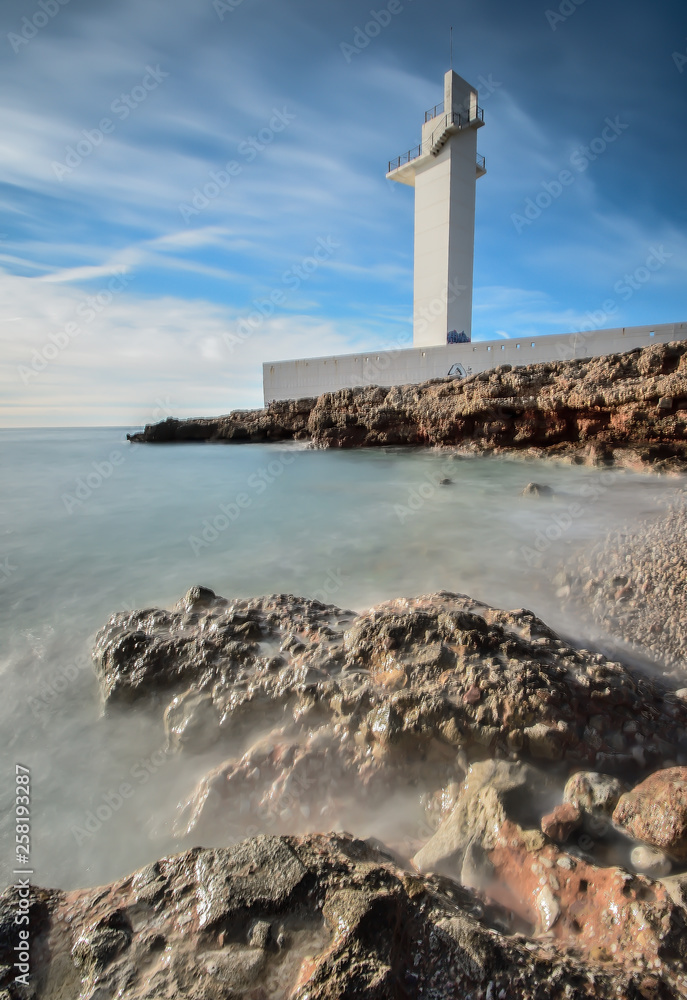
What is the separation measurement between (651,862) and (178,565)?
345 centimetres

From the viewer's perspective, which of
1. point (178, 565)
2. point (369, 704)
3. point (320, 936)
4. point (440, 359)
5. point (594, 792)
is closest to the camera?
point (320, 936)

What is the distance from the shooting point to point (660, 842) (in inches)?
50.3

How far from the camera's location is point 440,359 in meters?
17.0

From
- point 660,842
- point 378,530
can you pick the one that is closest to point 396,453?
point 378,530

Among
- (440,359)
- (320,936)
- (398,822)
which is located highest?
(440,359)

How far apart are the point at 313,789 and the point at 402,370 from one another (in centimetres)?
1777

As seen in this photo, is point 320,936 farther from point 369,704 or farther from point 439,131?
point 439,131

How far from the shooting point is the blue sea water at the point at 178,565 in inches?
68.1

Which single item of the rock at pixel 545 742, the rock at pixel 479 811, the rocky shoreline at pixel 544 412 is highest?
the rocky shoreline at pixel 544 412

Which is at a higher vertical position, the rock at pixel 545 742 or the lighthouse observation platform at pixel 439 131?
the lighthouse observation platform at pixel 439 131

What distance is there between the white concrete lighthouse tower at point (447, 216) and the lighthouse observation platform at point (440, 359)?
8.74ft

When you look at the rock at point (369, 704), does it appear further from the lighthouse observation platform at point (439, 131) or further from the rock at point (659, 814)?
the lighthouse observation platform at point (439, 131)

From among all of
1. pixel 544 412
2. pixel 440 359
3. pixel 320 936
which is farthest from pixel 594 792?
pixel 440 359

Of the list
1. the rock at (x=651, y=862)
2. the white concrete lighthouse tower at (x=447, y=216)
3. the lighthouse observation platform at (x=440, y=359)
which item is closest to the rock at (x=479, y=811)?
the rock at (x=651, y=862)
